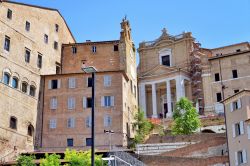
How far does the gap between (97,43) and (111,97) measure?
980 centimetres

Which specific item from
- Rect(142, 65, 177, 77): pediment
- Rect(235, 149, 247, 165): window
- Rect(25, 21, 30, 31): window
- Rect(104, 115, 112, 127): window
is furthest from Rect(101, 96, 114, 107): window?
Rect(142, 65, 177, 77): pediment

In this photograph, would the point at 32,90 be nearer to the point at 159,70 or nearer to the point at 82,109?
the point at 82,109

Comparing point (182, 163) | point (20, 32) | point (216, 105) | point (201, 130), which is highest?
point (20, 32)

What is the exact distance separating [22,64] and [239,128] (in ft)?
80.7

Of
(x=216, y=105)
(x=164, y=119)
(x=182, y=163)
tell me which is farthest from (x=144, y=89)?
(x=182, y=163)

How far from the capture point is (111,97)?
49438 mm

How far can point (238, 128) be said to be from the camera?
38.9 meters

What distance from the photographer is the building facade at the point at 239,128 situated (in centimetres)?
3725

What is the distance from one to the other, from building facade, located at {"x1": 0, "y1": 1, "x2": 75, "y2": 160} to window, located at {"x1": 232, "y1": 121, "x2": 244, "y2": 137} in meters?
22.1

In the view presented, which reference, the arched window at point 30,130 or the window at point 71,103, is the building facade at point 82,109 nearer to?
the window at point 71,103

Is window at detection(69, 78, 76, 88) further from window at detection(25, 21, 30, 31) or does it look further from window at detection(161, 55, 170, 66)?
window at detection(161, 55, 170, 66)

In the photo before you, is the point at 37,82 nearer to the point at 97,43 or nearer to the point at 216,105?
the point at 97,43

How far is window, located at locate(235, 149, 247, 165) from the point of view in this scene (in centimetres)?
3699

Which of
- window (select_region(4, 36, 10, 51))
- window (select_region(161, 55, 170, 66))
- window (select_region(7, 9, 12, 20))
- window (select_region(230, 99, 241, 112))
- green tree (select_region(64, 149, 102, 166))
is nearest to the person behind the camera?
green tree (select_region(64, 149, 102, 166))
